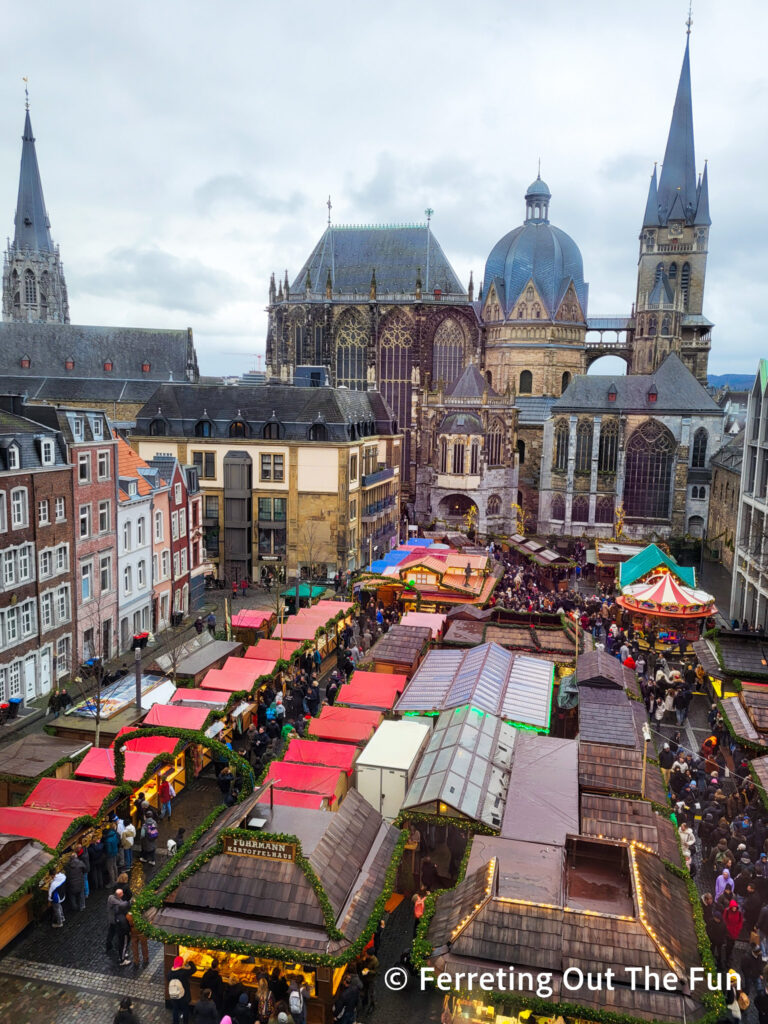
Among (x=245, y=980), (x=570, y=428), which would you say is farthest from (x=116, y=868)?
(x=570, y=428)

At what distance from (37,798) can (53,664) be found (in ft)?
41.1

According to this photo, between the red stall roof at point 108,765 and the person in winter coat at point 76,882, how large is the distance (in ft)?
9.07

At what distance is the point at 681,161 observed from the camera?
8269cm

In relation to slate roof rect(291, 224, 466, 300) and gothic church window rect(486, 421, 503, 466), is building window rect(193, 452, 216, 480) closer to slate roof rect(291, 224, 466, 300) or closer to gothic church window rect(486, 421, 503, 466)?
gothic church window rect(486, 421, 503, 466)

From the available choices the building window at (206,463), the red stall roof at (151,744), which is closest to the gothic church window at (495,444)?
the building window at (206,463)

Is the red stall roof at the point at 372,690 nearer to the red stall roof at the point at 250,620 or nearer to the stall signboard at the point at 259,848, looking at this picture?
the red stall roof at the point at 250,620

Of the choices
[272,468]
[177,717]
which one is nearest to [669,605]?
[177,717]

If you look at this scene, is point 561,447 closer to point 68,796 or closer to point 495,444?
point 495,444

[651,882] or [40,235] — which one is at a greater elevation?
[40,235]

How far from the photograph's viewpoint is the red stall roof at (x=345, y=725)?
71.4 ft

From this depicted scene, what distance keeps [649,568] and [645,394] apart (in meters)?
31.6

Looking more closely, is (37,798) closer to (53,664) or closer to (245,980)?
(245,980)

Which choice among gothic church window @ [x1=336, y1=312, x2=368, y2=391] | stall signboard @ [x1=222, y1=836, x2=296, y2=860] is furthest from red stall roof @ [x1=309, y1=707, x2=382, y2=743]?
gothic church window @ [x1=336, y1=312, x2=368, y2=391]

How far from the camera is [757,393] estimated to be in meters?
40.2
